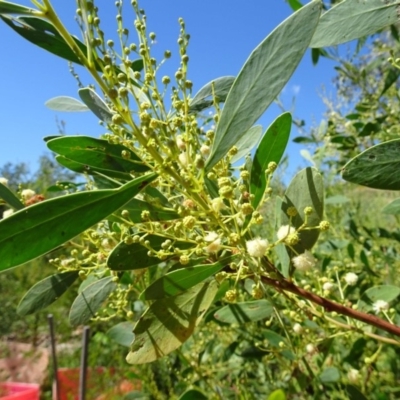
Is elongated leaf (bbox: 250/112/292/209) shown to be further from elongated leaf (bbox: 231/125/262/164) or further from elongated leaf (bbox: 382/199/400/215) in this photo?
elongated leaf (bbox: 382/199/400/215)

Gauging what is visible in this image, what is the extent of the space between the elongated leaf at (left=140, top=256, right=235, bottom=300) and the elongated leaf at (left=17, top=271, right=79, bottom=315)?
1.14 feet

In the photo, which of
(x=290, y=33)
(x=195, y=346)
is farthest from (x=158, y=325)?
(x=195, y=346)

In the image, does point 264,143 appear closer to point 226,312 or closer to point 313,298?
point 313,298

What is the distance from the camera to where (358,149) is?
6.80 ft

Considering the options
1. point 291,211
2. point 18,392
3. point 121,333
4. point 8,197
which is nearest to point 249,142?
point 291,211

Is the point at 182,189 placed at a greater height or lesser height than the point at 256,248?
greater

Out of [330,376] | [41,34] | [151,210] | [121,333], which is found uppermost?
[41,34]

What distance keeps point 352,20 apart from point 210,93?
0.29 m

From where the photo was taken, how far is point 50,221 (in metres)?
0.52

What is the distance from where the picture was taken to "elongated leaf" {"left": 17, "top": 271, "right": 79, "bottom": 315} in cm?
98

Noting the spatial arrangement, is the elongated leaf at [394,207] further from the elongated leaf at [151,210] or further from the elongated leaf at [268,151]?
the elongated leaf at [151,210]

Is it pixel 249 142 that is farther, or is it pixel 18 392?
pixel 18 392

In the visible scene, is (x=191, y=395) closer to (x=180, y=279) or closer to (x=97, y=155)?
(x=180, y=279)

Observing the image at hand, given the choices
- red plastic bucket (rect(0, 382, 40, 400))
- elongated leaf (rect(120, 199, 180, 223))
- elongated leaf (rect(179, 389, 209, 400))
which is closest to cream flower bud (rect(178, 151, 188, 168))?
elongated leaf (rect(120, 199, 180, 223))
